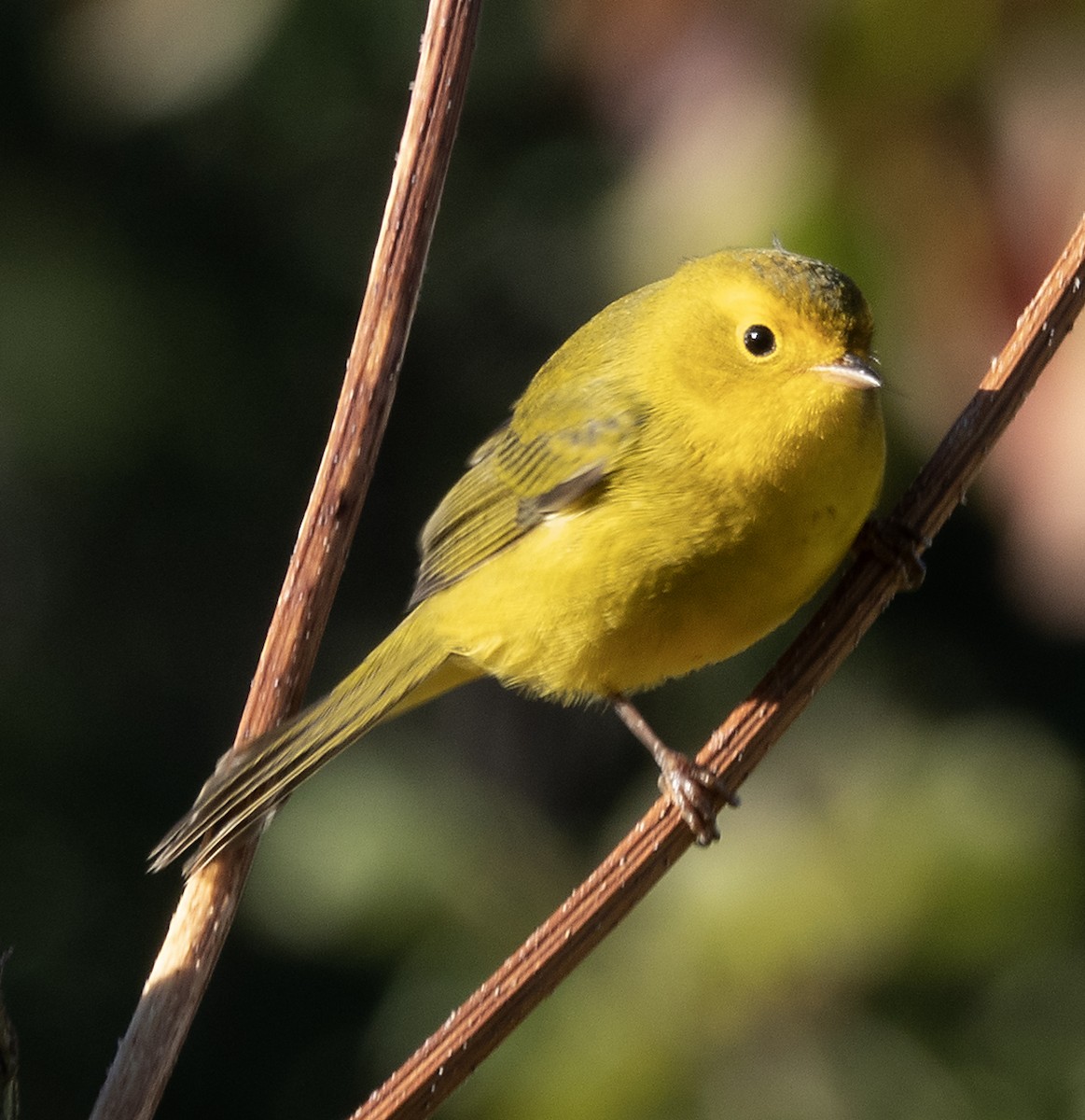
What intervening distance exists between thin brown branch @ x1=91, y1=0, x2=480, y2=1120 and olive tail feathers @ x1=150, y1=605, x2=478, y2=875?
14 centimetres

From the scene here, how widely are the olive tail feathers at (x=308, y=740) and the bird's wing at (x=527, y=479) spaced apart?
0.14m

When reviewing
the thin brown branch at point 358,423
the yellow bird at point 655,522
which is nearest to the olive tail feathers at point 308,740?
the yellow bird at point 655,522

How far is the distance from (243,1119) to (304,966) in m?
0.49

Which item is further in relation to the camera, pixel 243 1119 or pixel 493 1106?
pixel 243 1119

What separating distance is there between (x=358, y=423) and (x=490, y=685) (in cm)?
367

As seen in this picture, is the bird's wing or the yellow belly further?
the bird's wing

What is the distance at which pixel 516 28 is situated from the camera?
5.19 meters

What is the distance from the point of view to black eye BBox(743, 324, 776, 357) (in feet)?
8.67

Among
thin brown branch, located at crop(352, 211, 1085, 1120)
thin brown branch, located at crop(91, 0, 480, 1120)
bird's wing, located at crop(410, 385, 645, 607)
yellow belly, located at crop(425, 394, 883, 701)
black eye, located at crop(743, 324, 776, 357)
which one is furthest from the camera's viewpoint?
bird's wing, located at crop(410, 385, 645, 607)

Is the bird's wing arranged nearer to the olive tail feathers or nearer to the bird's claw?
the olive tail feathers

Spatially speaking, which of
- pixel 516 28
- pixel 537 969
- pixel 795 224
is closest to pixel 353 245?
pixel 516 28

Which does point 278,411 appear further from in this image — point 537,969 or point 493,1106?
point 537,969

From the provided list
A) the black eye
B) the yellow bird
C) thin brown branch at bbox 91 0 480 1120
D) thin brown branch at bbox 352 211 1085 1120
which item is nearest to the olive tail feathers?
the yellow bird

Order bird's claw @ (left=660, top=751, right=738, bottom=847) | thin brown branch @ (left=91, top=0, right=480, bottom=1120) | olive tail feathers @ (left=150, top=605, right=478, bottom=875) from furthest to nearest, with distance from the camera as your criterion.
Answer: bird's claw @ (left=660, top=751, right=738, bottom=847) < olive tail feathers @ (left=150, top=605, right=478, bottom=875) < thin brown branch @ (left=91, top=0, right=480, bottom=1120)
